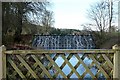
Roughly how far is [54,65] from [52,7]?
1.39m

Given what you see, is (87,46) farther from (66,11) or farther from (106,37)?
(66,11)

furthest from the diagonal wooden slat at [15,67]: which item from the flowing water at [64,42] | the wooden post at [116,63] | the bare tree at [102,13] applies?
the bare tree at [102,13]

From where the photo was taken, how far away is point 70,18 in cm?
277

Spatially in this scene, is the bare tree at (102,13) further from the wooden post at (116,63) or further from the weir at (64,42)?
the wooden post at (116,63)

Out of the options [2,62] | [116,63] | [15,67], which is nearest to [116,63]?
[116,63]

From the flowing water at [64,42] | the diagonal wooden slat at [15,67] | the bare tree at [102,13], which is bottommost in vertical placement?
the diagonal wooden slat at [15,67]

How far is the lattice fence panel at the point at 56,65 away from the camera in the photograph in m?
1.69

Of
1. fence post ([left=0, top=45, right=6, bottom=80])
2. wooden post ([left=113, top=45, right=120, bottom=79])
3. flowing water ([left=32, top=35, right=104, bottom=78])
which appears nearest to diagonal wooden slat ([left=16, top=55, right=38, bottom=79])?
fence post ([left=0, top=45, right=6, bottom=80])

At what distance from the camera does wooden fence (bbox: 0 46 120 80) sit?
1.67 metres

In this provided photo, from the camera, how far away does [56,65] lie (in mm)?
1702

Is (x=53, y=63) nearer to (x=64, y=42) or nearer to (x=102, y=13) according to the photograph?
(x=64, y=42)

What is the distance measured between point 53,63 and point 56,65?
33mm

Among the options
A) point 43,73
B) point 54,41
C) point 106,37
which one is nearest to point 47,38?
point 54,41

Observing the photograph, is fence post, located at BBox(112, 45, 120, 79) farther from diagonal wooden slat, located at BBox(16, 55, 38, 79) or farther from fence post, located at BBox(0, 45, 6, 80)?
fence post, located at BBox(0, 45, 6, 80)
